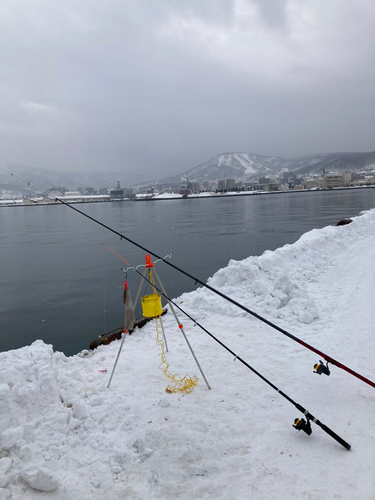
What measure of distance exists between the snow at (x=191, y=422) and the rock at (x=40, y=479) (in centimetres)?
1

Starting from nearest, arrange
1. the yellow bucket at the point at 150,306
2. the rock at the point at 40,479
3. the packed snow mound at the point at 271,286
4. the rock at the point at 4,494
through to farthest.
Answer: the rock at the point at 4,494 → the rock at the point at 40,479 → the yellow bucket at the point at 150,306 → the packed snow mound at the point at 271,286

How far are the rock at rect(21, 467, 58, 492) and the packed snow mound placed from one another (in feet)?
17.3

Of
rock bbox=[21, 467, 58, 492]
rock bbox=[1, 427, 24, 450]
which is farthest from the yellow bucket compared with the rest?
rock bbox=[21, 467, 58, 492]

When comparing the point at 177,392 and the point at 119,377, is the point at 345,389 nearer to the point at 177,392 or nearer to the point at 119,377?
the point at 177,392

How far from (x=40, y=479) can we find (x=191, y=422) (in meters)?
1.90

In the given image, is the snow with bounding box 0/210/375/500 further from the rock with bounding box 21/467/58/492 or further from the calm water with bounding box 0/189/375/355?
the calm water with bounding box 0/189/375/355

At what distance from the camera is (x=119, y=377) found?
523 centimetres

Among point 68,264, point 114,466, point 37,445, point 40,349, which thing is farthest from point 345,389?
point 68,264

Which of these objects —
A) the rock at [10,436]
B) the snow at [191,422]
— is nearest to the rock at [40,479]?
the snow at [191,422]

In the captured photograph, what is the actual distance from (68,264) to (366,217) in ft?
74.8

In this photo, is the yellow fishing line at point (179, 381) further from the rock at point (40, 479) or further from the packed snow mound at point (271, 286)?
the packed snow mound at point (271, 286)

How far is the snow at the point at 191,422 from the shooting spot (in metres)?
3.18

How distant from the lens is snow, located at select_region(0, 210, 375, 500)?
318 centimetres

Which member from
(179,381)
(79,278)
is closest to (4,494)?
(179,381)
